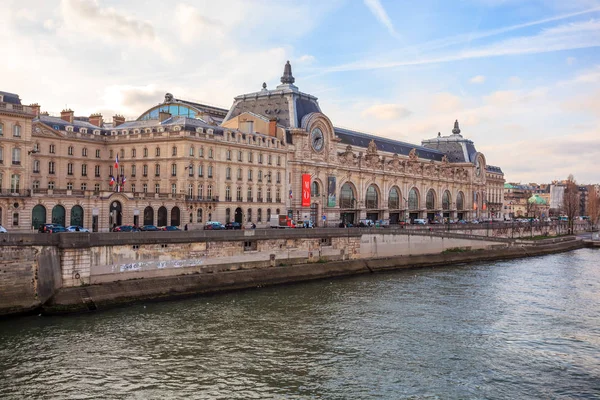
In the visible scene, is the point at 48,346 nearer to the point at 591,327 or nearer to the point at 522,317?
the point at 522,317

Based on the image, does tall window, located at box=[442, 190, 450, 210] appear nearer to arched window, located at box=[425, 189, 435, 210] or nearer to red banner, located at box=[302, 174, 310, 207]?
arched window, located at box=[425, 189, 435, 210]

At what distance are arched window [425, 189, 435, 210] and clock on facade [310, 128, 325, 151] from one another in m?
35.4

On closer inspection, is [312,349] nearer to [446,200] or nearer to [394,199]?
[394,199]

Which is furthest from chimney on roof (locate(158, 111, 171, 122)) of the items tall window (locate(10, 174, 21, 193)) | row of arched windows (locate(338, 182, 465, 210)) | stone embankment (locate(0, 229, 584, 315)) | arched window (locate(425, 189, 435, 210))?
arched window (locate(425, 189, 435, 210))

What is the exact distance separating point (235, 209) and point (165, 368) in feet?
146

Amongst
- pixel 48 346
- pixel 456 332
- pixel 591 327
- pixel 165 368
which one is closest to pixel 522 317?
pixel 591 327

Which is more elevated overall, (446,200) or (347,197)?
(446,200)

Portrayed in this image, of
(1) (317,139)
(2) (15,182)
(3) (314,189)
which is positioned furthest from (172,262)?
(1) (317,139)

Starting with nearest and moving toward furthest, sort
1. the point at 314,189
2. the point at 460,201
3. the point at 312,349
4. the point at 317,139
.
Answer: the point at 312,349 → the point at 314,189 → the point at 317,139 → the point at 460,201

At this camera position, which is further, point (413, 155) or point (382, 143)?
point (413, 155)

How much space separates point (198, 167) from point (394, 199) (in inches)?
1840

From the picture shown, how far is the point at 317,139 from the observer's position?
82.2 metres

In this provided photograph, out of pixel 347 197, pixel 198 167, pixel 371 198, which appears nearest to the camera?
pixel 198 167

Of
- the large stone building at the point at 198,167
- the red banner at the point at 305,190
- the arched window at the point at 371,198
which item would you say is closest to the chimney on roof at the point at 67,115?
the large stone building at the point at 198,167
